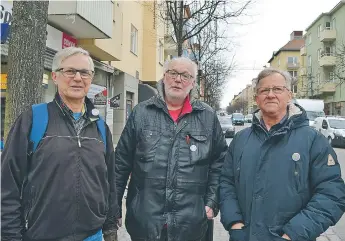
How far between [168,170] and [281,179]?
0.88m

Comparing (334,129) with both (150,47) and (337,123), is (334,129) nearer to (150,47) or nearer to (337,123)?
(337,123)

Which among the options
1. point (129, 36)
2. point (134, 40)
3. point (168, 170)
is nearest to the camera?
point (168, 170)

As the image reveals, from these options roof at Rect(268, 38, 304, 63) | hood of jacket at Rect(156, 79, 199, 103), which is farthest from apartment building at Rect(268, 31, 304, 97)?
hood of jacket at Rect(156, 79, 199, 103)

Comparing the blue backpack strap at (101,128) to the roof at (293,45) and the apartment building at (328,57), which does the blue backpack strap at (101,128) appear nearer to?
the apartment building at (328,57)

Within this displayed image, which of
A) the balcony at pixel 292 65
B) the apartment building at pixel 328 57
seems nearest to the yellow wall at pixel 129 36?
the apartment building at pixel 328 57

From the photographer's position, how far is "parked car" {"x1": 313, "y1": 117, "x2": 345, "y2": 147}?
21.0 metres

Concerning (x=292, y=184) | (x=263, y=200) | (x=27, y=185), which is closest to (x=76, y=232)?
(x=27, y=185)

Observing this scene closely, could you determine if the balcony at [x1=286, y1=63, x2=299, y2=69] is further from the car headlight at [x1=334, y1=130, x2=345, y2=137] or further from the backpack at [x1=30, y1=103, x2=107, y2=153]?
the backpack at [x1=30, y1=103, x2=107, y2=153]

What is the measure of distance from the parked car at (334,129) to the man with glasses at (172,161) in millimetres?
18765

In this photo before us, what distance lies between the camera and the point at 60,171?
2.33 metres

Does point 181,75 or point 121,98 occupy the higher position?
point 121,98

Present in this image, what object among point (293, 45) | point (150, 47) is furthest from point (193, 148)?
point (293, 45)

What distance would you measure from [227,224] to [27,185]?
4.49ft

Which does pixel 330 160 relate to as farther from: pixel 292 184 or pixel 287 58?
pixel 287 58
